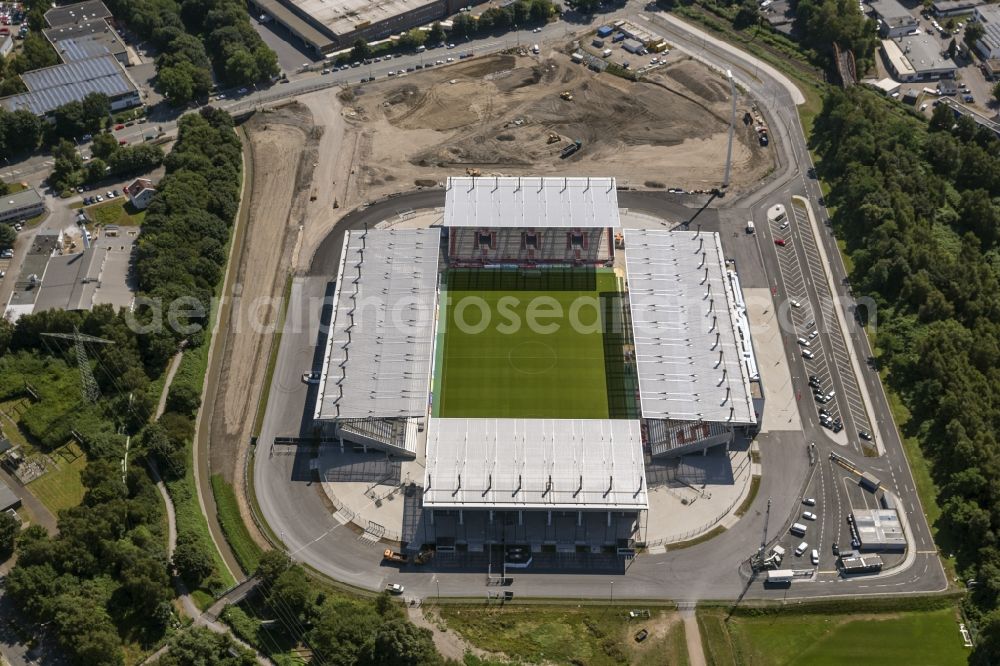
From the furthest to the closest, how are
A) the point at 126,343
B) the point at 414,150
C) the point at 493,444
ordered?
the point at 414,150 < the point at 126,343 < the point at 493,444

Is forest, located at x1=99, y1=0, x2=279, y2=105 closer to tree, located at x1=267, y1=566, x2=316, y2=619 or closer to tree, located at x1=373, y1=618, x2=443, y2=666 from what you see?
tree, located at x1=267, y1=566, x2=316, y2=619

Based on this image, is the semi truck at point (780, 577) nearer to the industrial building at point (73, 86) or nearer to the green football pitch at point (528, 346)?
the green football pitch at point (528, 346)

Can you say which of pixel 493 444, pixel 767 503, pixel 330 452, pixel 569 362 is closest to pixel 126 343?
pixel 330 452

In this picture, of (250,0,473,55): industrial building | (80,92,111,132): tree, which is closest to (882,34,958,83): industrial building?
(250,0,473,55): industrial building

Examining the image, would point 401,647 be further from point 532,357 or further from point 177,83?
point 177,83

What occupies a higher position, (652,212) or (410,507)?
(652,212)

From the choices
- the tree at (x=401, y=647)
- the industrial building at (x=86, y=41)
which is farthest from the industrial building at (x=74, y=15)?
the tree at (x=401, y=647)

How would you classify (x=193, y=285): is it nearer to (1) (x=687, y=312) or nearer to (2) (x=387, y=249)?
(2) (x=387, y=249)
